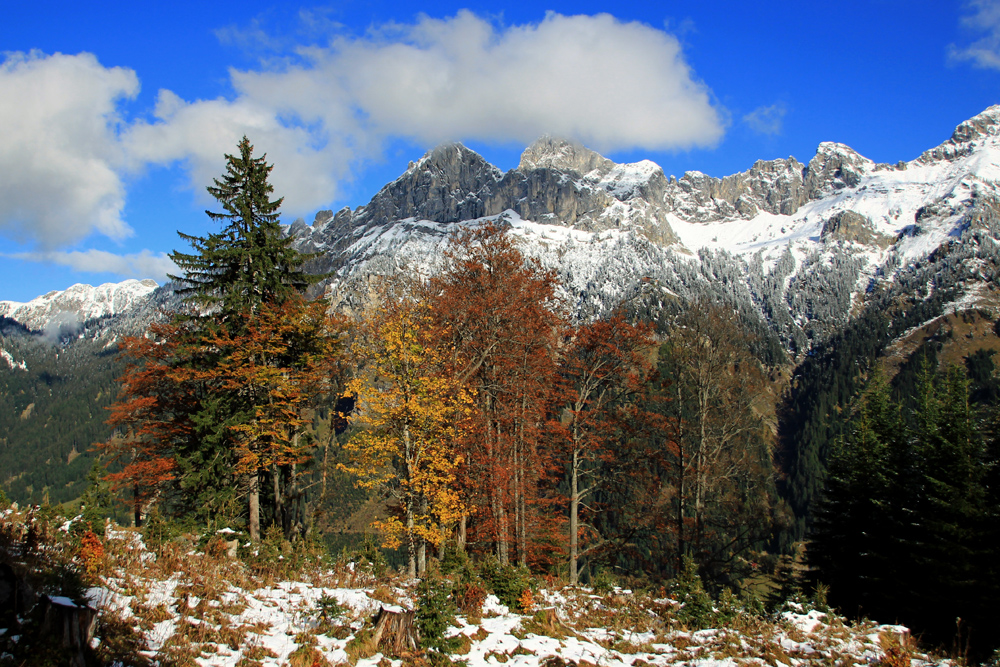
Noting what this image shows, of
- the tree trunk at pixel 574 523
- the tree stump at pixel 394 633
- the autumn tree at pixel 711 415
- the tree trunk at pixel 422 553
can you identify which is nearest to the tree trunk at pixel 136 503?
the tree trunk at pixel 422 553

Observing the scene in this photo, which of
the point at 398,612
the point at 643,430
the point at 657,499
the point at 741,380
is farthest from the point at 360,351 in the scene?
the point at 741,380

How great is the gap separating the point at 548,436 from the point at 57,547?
1717cm

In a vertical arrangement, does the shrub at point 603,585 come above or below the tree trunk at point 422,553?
below

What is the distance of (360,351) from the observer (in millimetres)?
15516

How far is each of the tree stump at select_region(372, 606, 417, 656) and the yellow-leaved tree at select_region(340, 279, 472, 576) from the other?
5834 millimetres

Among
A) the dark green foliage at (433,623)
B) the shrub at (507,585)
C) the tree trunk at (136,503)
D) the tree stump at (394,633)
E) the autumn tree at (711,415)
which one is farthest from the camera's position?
the autumn tree at (711,415)

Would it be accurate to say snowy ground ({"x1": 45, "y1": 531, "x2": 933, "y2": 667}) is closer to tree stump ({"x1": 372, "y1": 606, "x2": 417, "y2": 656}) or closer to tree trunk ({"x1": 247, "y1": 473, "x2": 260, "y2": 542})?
tree stump ({"x1": 372, "y1": 606, "x2": 417, "y2": 656})

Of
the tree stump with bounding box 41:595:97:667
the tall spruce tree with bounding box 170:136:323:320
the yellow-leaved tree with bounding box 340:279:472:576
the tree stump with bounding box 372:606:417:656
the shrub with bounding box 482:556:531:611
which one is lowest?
the shrub with bounding box 482:556:531:611

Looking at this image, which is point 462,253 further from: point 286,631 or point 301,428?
point 286,631

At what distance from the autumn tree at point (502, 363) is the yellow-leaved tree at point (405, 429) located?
2674 mm

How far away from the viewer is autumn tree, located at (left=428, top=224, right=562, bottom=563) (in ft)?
62.3

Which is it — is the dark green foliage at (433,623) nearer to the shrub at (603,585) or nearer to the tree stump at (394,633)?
the tree stump at (394,633)

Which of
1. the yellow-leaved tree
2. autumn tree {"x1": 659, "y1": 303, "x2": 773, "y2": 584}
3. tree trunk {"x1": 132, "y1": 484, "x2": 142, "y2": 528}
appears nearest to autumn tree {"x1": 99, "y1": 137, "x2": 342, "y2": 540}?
tree trunk {"x1": 132, "y1": 484, "x2": 142, "y2": 528}

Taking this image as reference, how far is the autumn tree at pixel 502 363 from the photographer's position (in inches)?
747
